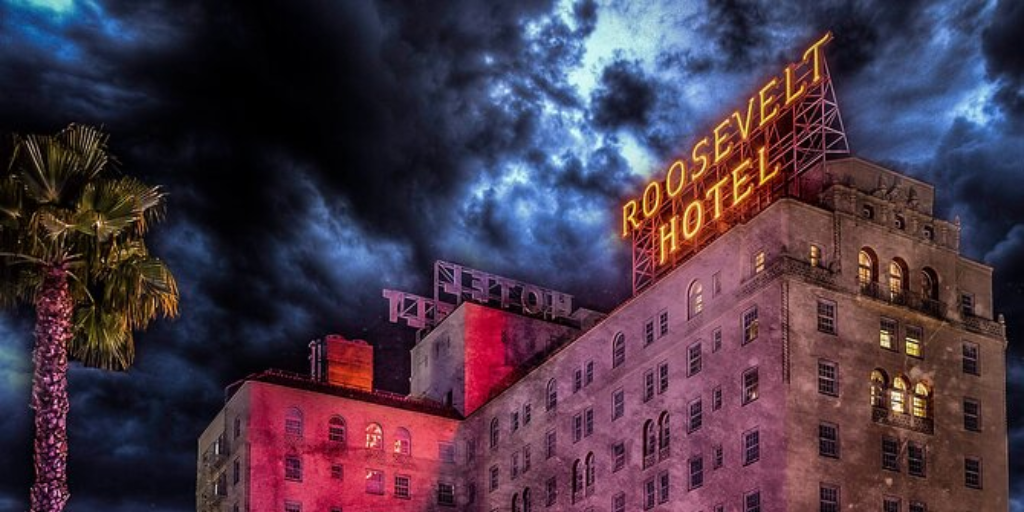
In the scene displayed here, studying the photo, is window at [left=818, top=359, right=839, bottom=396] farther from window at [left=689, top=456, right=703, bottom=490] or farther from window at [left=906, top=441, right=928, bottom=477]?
window at [left=689, top=456, right=703, bottom=490]

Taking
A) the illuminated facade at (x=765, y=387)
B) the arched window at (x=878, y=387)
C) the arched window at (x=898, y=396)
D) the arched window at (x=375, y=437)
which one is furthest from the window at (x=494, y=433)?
the arched window at (x=898, y=396)

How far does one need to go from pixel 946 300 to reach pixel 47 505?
61783 millimetres

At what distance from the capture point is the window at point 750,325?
78812 mm

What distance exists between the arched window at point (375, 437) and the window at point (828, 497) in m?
43.4

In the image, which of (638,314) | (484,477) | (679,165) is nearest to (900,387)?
(638,314)

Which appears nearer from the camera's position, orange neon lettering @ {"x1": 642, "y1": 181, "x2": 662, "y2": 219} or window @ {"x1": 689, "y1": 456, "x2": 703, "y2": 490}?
window @ {"x1": 689, "y1": 456, "x2": 703, "y2": 490}

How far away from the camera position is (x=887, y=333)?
80938mm

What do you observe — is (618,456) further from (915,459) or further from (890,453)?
(915,459)

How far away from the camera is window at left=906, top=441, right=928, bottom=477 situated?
260 ft

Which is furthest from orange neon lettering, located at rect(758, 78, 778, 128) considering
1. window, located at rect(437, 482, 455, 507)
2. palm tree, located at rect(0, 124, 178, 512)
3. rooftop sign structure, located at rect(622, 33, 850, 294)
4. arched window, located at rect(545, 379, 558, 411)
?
palm tree, located at rect(0, 124, 178, 512)

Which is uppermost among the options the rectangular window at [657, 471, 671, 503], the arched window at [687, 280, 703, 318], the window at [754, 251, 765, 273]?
the window at [754, 251, 765, 273]

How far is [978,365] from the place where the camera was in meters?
84.5

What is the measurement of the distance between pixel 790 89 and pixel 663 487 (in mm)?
25953

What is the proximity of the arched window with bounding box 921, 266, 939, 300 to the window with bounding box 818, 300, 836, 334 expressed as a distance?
25.8ft
